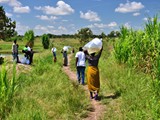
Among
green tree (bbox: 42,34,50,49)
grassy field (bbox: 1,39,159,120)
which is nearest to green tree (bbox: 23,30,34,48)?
green tree (bbox: 42,34,50,49)

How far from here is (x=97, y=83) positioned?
37.3 feet

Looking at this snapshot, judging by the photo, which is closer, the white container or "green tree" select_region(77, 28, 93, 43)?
the white container

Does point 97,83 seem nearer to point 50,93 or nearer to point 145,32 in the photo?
point 50,93

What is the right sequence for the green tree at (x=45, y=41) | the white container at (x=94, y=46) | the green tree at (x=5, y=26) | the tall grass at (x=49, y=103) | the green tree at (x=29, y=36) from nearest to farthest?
the tall grass at (x=49, y=103)
the white container at (x=94, y=46)
the green tree at (x=5, y=26)
the green tree at (x=29, y=36)
the green tree at (x=45, y=41)

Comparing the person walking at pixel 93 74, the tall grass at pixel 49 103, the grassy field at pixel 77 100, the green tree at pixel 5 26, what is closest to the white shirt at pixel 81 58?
the grassy field at pixel 77 100

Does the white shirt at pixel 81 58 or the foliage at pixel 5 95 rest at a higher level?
the white shirt at pixel 81 58

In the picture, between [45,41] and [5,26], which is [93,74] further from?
[45,41]

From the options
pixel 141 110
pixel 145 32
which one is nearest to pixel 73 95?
pixel 141 110

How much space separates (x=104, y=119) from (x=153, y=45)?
14.2 ft

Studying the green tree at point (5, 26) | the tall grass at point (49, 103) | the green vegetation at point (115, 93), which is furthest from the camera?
the green tree at point (5, 26)

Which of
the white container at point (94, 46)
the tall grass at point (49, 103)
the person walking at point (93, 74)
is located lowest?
the tall grass at point (49, 103)

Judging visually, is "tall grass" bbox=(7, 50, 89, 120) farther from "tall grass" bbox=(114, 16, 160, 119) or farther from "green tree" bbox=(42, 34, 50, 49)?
"green tree" bbox=(42, 34, 50, 49)

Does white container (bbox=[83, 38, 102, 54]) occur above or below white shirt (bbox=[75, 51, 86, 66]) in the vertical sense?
above

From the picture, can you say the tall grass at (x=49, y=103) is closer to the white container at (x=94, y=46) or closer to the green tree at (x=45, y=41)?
the white container at (x=94, y=46)
